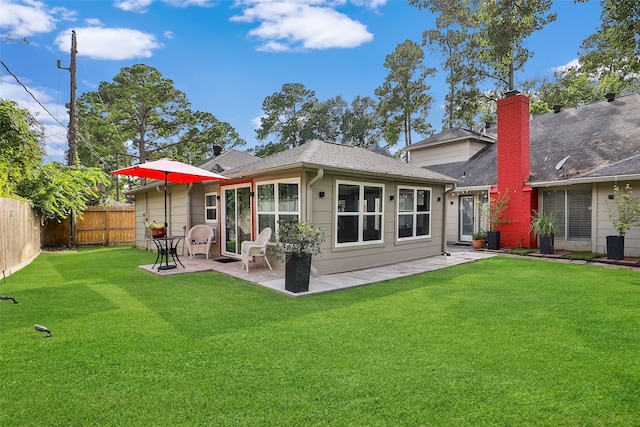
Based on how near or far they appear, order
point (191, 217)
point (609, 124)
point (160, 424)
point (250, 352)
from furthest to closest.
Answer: point (609, 124), point (191, 217), point (250, 352), point (160, 424)

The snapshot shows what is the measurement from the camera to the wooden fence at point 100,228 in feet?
41.5

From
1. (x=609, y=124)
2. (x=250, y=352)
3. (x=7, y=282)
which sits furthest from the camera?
(x=609, y=124)

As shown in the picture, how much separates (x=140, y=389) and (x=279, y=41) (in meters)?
12.9

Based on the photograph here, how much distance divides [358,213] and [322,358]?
449 centimetres

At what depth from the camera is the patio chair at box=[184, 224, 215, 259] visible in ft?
29.0

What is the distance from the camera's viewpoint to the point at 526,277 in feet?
21.1

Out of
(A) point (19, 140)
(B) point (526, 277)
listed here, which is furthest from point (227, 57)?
(B) point (526, 277)

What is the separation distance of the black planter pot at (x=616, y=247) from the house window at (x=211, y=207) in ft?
32.5

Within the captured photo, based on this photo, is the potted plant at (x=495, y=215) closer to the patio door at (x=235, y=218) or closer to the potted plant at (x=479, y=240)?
the potted plant at (x=479, y=240)

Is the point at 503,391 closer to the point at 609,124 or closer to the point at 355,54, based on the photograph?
the point at 609,124

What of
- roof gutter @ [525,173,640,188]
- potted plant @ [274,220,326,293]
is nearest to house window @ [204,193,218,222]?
potted plant @ [274,220,326,293]

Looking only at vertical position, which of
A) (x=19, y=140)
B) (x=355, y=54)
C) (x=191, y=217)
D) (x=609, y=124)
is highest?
(x=355, y=54)

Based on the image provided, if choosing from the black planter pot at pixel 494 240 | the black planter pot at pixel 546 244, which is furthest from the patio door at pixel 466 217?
the black planter pot at pixel 546 244

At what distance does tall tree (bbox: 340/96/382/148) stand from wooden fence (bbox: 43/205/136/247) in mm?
18836
